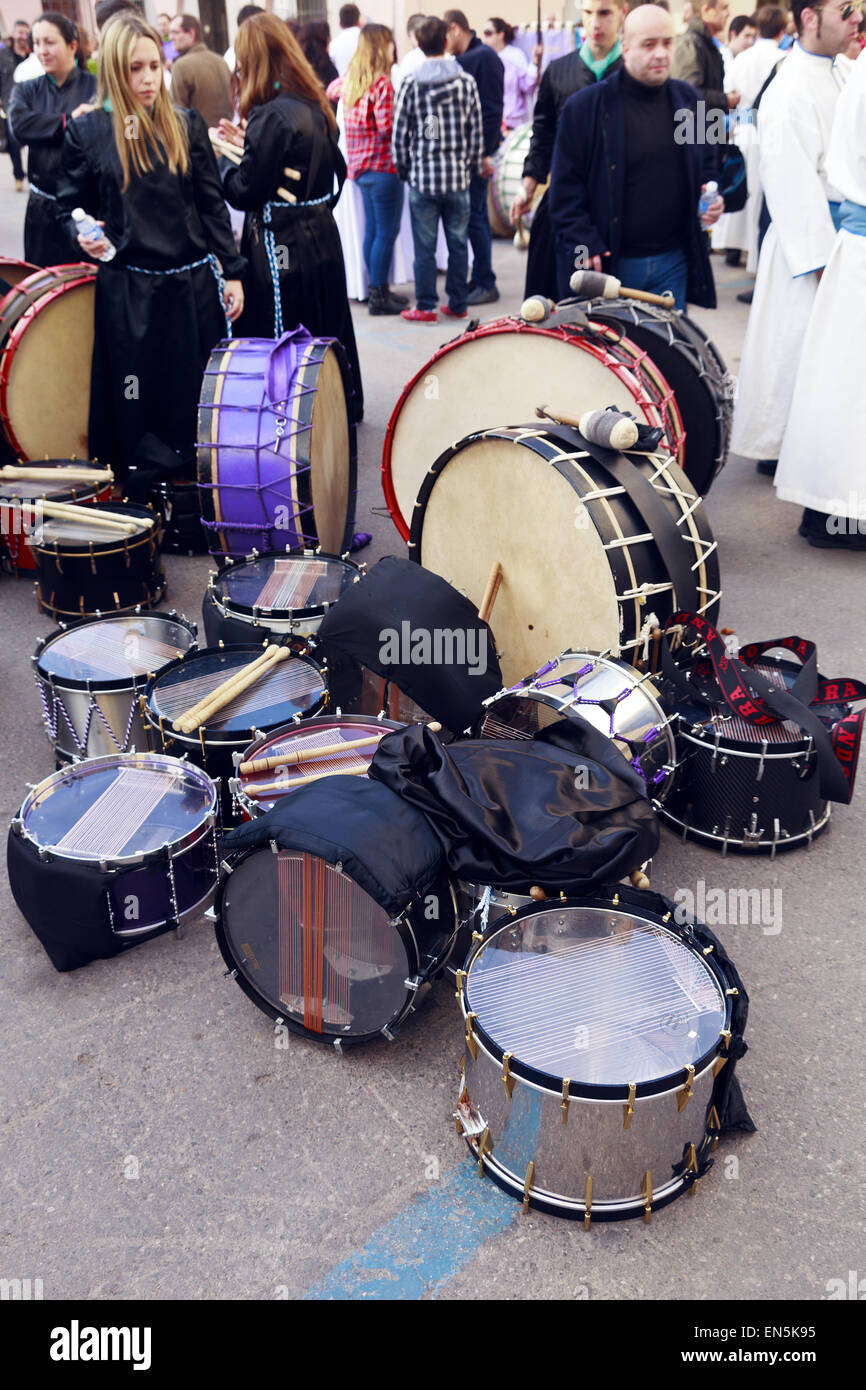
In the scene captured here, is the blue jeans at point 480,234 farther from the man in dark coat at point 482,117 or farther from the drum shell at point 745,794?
the drum shell at point 745,794

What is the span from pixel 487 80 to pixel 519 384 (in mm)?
6197

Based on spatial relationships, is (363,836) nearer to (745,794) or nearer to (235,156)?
(745,794)

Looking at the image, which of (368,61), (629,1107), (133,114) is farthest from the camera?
(368,61)

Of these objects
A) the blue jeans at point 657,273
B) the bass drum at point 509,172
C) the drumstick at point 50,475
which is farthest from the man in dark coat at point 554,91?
the bass drum at point 509,172

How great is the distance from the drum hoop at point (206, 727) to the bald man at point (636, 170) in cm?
260

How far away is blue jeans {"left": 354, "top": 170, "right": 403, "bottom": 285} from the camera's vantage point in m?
8.03

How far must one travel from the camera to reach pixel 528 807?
2420mm

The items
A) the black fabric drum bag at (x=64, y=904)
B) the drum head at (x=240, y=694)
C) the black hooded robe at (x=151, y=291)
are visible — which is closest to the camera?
the black fabric drum bag at (x=64, y=904)

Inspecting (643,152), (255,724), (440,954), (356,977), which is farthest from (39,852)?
(643,152)

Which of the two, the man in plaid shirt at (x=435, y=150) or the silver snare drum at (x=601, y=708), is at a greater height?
the man in plaid shirt at (x=435, y=150)

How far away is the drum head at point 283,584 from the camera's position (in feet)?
11.5

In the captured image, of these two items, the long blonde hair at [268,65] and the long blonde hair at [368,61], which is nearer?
the long blonde hair at [268,65]

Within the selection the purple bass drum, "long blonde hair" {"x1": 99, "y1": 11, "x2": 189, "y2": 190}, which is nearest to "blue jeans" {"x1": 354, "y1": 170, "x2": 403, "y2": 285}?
"long blonde hair" {"x1": 99, "y1": 11, "x2": 189, "y2": 190}

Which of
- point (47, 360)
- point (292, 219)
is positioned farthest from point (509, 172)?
point (47, 360)
